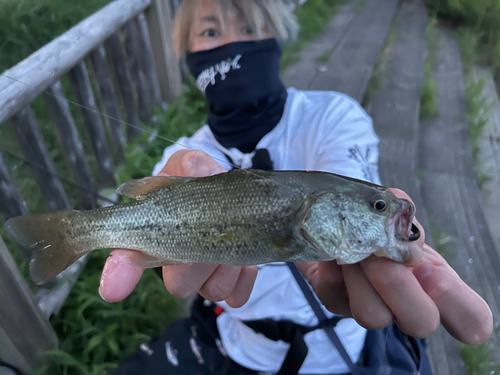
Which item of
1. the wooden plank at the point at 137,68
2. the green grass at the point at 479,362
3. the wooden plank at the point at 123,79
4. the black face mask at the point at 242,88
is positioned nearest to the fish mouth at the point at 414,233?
the black face mask at the point at 242,88

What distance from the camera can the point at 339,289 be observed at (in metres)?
1.16

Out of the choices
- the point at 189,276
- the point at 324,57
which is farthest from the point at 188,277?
the point at 324,57

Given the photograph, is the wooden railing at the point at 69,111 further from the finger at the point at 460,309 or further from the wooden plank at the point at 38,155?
the finger at the point at 460,309

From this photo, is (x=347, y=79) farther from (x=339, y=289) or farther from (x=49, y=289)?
(x=49, y=289)

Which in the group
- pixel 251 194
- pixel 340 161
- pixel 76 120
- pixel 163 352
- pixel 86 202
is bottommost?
pixel 163 352

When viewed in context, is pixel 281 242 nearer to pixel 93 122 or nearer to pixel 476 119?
pixel 93 122

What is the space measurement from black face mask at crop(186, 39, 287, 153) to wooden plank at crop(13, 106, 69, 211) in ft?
3.22

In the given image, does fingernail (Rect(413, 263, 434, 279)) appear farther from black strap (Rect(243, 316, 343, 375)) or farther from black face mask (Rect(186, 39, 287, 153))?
black face mask (Rect(186, 39, 287, 153))

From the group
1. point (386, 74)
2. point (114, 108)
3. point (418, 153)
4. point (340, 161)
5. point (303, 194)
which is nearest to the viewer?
point (303, 194)

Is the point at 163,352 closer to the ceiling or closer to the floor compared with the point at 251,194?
closer to the floor

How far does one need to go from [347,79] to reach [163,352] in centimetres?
335

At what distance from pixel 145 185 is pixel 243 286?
596 mm

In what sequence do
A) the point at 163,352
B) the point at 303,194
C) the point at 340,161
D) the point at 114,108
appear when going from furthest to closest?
the point at 114,108, the point at 163,352, the point at 340,161, the point at 303,194

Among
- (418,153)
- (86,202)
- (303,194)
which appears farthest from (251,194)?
(418,153)
